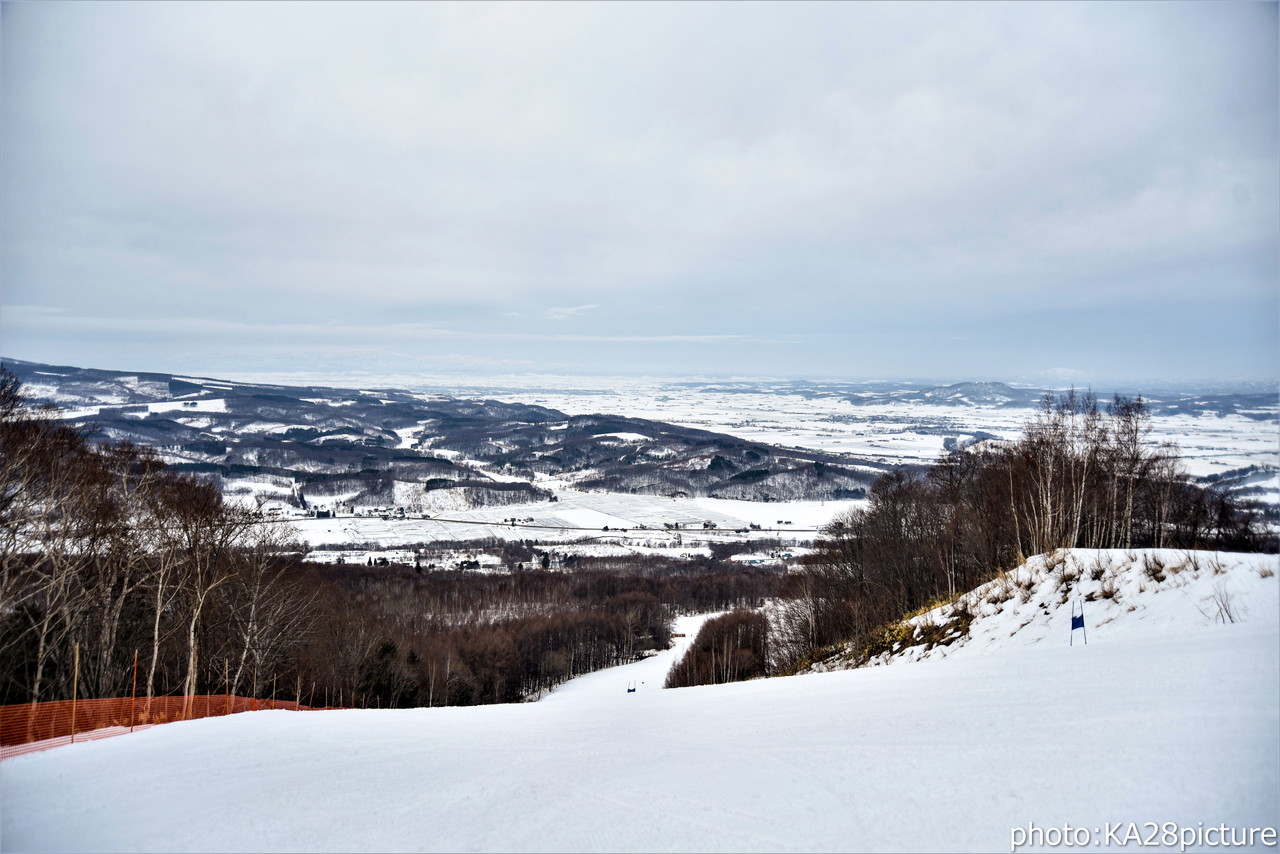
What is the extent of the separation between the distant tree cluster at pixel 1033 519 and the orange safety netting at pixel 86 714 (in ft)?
55.1

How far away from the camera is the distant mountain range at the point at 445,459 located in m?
116

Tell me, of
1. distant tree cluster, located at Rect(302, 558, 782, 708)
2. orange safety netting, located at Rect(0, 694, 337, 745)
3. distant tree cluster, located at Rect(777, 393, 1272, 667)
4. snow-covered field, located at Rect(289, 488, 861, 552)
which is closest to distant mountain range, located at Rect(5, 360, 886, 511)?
snow-covered field, located at Rect(289, 488, 861, 552)

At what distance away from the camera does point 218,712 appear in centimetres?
1378

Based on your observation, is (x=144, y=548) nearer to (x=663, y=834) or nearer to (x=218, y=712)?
(x=218, y=712)

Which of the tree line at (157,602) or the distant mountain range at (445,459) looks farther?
the distant mountain range at (445,459)

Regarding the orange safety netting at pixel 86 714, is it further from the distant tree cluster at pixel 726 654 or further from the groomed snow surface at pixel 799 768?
the distant tree cluster at pixel 726 654

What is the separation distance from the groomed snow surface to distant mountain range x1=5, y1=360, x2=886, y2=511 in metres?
103

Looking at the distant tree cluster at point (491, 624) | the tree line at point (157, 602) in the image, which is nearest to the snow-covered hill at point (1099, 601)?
the tree line at point (157, 602)

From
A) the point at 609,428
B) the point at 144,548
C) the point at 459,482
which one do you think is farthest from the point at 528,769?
the point at 609,428

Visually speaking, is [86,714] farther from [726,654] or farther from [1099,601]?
[726,654]

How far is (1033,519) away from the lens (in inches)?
836

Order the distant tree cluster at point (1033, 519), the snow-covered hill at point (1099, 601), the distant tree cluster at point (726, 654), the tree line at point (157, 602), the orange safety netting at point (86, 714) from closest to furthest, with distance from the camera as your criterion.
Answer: the snow-covered hill at point (1099, 601) → the orange safety netting at point (86, 714) → the tree line at point (157, 602) → the distant tree cluster at point (1033, 519) → the distant tree cluster at point (726, 654)

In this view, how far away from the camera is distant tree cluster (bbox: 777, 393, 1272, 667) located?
19438 millimetres

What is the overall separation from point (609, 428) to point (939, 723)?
597 feet
